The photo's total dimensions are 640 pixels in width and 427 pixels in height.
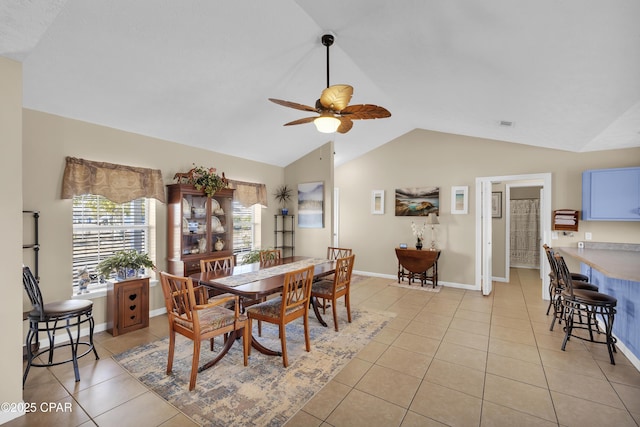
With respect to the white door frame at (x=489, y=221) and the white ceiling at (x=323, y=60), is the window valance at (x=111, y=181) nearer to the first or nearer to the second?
the white ceiling at (x=323, y=60)

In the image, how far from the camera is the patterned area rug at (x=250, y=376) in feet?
6.35

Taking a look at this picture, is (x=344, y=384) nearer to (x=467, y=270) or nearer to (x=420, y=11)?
(x=420, y=11)

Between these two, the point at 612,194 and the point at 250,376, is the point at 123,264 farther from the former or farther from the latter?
the point at 612,194

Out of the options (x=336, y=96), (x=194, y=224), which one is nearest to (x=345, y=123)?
(x=336, y=96)

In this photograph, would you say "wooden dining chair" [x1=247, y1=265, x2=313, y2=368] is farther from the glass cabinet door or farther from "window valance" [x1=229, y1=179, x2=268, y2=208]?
"window valance" [x1=229, y1=179, x2=268, y2=208]

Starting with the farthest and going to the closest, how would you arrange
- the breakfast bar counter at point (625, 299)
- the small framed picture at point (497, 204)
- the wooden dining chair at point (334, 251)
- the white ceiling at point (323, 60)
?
the small framed picture at point (497, 204) < the wooden dining chair at point (334, 251) < the breakfast bar counter at point (625, 299) < the white ceiling at point (323, 60)

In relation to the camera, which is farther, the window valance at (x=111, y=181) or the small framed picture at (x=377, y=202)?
the small framed picture at (x=377, y=202)

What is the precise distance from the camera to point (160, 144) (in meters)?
3.77

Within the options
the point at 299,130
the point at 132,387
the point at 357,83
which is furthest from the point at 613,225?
the point at 132,387

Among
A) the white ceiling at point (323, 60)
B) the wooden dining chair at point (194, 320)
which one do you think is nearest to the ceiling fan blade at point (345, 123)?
the white ceiling at point (323, 60)

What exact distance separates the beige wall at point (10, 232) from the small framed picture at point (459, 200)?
5.56 metres

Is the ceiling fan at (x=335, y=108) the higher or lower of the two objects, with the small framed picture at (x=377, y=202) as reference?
higher

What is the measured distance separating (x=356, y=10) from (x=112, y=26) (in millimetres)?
1780

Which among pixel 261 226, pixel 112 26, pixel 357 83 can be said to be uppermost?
pixel 357 83
